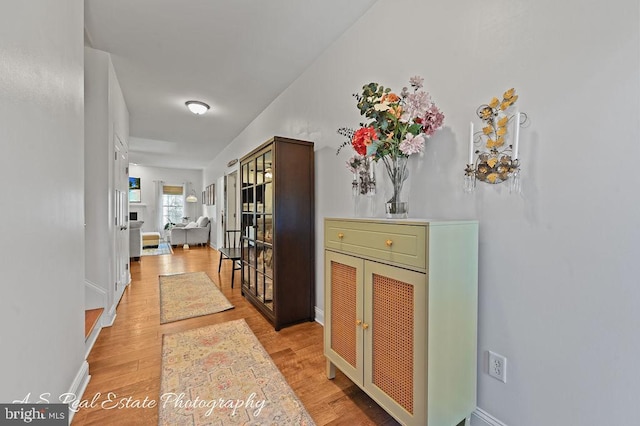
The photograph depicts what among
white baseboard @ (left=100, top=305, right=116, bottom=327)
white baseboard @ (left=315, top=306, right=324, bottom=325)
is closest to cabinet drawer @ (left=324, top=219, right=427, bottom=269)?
white baseboard @ (left=315, top=306, right=324, bottom=325)

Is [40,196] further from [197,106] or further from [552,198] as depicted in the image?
[197,106]

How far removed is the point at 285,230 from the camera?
2.62m

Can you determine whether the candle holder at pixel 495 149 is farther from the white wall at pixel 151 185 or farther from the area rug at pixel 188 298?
the white wall at pixel 151 185

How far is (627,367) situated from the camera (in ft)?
3.11

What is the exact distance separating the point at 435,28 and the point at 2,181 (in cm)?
216

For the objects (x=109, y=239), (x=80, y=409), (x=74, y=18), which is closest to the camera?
(x=80, y=409)

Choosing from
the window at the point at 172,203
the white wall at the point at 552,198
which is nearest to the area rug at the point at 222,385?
the white wall at the point at 552,198

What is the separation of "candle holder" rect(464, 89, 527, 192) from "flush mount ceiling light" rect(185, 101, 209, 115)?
148 inches

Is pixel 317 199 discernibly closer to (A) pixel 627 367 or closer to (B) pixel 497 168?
(B) pixel 497 168

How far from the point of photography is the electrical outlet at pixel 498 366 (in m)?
1.27

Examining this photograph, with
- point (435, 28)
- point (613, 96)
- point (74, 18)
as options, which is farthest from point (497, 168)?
point (74, 18)

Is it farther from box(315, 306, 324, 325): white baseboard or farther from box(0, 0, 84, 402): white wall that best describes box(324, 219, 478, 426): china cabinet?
box(0, 0, 84, 402): white wall

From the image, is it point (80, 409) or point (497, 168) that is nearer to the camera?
point (497, 168)

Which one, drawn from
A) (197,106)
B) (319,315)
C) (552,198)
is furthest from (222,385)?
(197,106)
